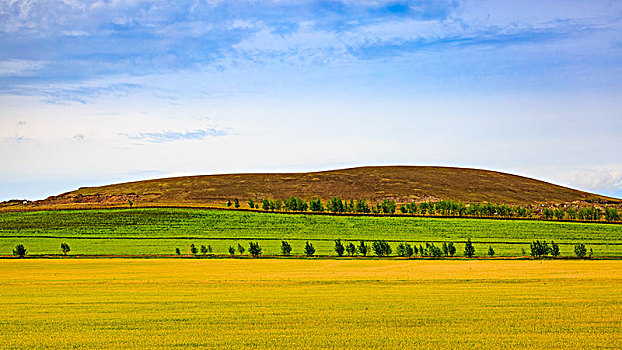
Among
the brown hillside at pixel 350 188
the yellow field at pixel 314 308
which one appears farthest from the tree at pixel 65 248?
the brown hillside at pixel 350 188

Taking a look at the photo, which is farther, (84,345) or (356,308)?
(356,308)

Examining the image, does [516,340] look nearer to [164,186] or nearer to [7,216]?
[7,216]

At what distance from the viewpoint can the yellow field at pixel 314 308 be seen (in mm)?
19359

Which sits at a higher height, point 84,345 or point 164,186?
point 164,186

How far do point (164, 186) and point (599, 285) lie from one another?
13531 cm

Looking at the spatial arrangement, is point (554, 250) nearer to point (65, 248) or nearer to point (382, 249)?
point (382, 249)

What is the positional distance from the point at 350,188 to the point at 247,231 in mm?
71094

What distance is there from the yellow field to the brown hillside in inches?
3596

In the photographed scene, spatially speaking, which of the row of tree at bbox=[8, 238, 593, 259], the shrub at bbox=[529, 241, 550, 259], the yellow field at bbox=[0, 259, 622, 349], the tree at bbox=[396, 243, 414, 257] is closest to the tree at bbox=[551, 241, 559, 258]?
the row of tree at bbox=[8, 238, 593, 259]

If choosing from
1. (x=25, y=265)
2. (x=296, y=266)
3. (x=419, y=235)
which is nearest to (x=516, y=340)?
(x=296, y=266)

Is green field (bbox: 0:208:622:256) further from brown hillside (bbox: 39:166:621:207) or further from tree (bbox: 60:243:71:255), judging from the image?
brown hillside (bbox: 39:166:621:207)

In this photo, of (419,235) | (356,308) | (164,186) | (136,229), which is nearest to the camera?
(356,308)

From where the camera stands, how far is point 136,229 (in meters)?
89.4

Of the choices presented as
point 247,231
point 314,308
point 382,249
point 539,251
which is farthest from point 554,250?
point 314,308
